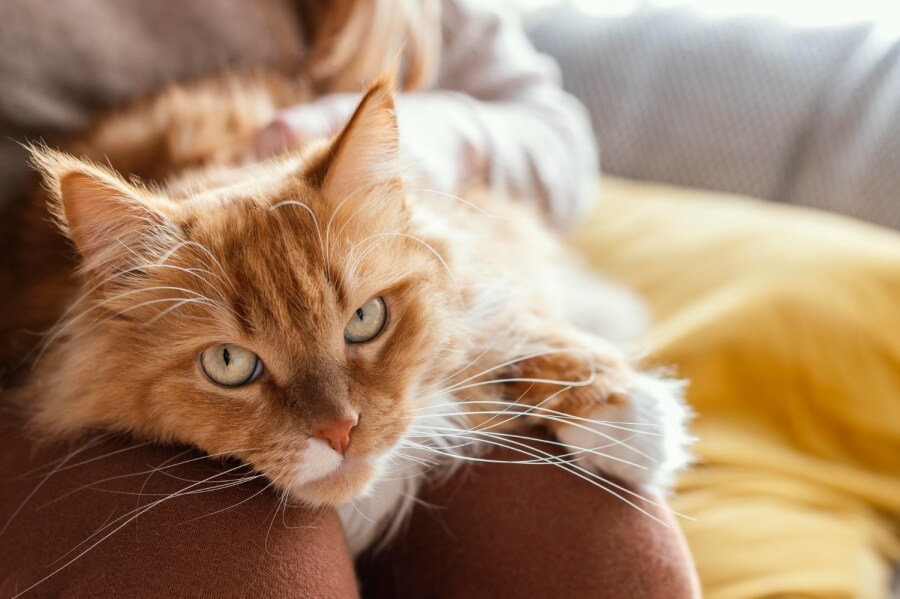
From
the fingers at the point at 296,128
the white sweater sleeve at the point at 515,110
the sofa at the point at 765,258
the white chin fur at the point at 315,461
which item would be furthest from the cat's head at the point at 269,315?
the white sweater sleeve at the point at 515,110

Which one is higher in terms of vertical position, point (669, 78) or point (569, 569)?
point (669, 78)

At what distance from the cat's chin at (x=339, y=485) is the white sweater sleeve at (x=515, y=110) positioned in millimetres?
944

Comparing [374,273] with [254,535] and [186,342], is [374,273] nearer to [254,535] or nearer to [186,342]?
[186,342]

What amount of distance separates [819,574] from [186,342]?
1107mm

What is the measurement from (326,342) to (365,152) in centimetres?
29

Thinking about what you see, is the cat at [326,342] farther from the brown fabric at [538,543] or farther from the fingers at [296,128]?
the fingers at [296,128]

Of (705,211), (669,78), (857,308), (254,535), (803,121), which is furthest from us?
Answer: (669,78)

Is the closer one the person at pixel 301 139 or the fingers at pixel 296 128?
the person at pixel 301 139

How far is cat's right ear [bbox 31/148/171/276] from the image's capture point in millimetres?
935

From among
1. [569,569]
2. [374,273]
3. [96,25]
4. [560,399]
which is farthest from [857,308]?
[96,25]

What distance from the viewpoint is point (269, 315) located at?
965mm

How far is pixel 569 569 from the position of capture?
3.31 ft

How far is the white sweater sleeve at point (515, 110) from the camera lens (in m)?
1.81

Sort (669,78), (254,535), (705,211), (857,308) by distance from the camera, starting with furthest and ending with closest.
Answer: (669,78)
(705,211)
(857,308)
(254,535)
